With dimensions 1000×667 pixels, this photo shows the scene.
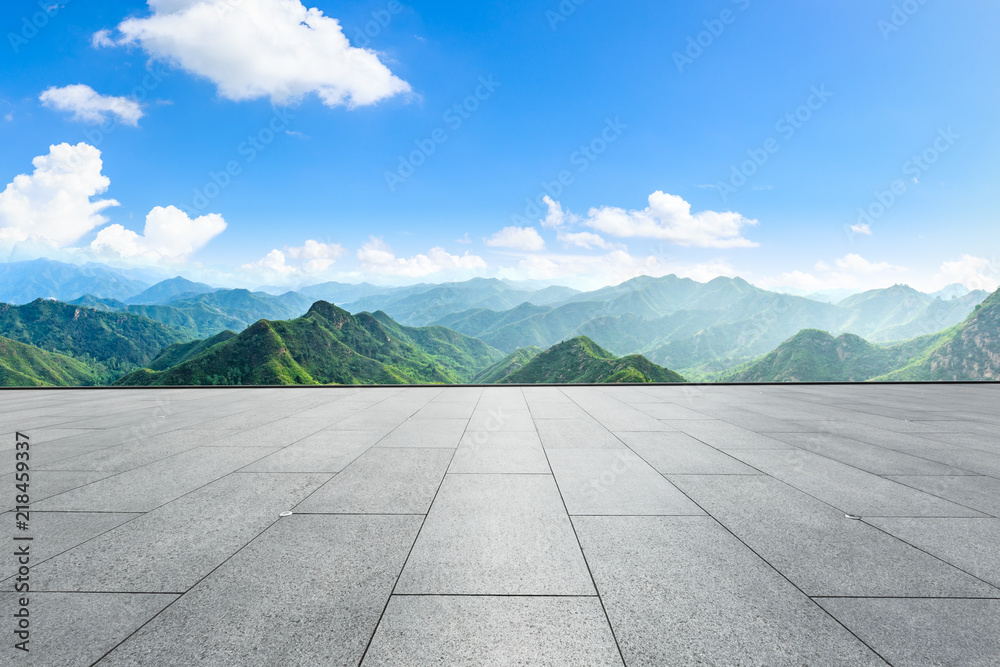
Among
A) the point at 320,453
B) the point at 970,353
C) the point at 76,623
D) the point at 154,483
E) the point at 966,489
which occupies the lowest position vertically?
the point at 76,623

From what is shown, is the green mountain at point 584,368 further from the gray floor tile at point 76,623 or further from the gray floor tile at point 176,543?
the gray floor tile at point 76,623

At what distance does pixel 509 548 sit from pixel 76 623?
10.9 ft

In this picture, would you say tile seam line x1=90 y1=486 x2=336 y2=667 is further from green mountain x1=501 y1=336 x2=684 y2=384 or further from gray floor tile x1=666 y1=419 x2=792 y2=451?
green mountain x1=501 y1=336 x2=684 y2=384

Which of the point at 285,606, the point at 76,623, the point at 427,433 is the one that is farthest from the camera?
the point at 427,433

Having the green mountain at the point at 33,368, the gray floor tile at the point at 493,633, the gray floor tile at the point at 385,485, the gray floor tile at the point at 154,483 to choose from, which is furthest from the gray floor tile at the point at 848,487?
the green mountain at the point at 33,368

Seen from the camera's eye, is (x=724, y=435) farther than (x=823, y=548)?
Yes

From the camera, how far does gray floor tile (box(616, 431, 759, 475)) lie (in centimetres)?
642

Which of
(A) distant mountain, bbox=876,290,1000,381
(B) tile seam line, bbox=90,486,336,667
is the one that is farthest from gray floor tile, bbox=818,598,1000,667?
(A) distant mountain, bbox=876,290,1000,381

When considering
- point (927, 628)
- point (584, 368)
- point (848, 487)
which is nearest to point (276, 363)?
point (584, 368)

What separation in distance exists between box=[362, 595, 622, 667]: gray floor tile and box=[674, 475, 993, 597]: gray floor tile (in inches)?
78.5

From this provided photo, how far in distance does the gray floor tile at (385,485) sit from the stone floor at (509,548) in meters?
0.04

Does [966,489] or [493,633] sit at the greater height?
[966,489]

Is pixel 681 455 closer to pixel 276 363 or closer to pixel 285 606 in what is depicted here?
pixel 285 606

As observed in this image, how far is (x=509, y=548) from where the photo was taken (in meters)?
4.09
